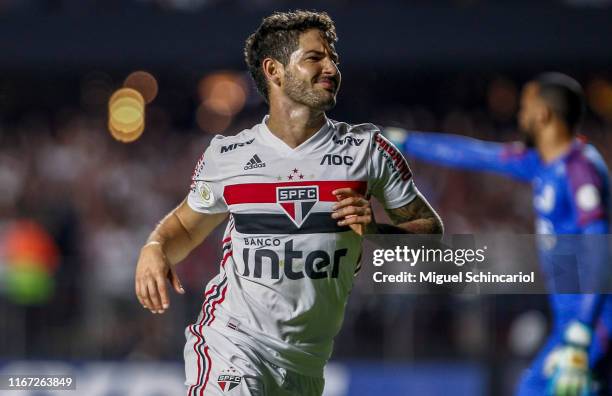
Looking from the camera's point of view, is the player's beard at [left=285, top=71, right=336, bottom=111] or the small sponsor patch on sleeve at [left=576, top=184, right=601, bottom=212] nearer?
the player's beard at [left=285, top=71, right=336, bottom=111]

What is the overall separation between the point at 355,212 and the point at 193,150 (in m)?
8.14

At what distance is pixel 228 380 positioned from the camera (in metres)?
4.57

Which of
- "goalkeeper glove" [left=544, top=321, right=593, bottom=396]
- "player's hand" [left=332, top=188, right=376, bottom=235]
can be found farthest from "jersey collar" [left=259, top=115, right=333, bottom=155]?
"goalkeeper glove" [left=544, top=321, right=593, bottom=396]

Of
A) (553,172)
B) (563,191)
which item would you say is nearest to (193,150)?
(553,172)

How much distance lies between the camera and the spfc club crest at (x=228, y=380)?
14.9 ft

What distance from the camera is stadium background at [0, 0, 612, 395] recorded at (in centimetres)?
966

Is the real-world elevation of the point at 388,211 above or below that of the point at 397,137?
below

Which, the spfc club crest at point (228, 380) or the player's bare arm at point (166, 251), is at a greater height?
the player's bare arm at point (166, 251)

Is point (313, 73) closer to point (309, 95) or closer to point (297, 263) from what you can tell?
point (309, 95)

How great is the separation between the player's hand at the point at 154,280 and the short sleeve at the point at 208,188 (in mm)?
340

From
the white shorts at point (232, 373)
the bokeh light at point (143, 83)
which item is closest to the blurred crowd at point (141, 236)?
the bokeh light at point (143, 83)

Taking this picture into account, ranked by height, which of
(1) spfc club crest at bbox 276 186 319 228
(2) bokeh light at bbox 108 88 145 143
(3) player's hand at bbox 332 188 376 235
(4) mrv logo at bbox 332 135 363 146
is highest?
(2) bokeh light at bbox 108 88 145 143

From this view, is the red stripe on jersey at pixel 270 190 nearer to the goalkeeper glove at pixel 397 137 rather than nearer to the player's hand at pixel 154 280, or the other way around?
the player's hand at pixel 154 280

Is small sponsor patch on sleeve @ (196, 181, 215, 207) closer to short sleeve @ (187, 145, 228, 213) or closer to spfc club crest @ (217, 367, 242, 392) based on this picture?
short sleeve @ (187, 145, 228, 213)
